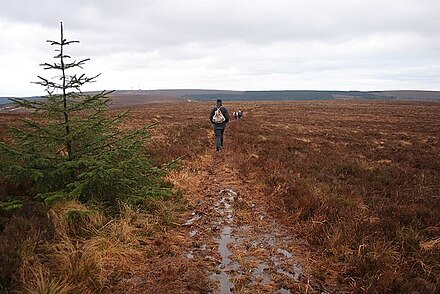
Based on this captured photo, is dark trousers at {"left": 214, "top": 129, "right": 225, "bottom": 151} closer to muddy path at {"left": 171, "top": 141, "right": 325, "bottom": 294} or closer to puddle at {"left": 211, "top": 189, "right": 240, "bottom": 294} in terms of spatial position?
muddy path at {"left": 171, "top": 141, "right": 325, "bottom": 294}

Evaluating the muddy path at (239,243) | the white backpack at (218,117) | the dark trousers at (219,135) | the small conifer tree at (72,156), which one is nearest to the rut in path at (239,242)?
the muddy path at (239,243)

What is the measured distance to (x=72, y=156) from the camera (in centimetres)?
589

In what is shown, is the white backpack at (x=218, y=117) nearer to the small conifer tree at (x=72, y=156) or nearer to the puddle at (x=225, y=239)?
the puddle at (x=225, y=239)

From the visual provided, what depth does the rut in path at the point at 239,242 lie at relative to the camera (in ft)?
13.9

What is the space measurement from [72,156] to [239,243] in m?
3.55

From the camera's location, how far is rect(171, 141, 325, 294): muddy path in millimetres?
4195

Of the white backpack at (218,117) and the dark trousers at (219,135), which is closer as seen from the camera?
the white backpack at (218,117)

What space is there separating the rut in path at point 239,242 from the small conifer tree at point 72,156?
1273 mm

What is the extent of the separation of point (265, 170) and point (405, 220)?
15.0 feet

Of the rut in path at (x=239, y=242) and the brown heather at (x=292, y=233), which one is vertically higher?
the brown heather at (x=292, y=233)

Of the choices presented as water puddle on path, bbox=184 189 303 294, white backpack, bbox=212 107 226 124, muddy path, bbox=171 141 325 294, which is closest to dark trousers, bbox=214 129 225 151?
white backpack, bbox=212 107 226 124

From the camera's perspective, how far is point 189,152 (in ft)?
42.6

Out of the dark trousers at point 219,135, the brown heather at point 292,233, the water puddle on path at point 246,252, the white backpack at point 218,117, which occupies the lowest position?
the water puddle on path at point 246,252

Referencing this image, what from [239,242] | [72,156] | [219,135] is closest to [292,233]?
[239,242]
